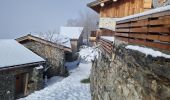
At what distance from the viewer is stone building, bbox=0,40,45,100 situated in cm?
1501

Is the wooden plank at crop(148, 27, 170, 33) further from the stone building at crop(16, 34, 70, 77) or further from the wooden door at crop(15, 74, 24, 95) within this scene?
the stone building at crop(16, 34, 70, 77)

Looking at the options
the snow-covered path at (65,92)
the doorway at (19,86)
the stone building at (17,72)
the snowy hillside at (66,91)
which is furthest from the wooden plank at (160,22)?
the doorway at (19,86)

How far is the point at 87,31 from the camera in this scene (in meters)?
84.0

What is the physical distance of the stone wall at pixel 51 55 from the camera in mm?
23047

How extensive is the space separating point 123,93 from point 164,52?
2.09 metres

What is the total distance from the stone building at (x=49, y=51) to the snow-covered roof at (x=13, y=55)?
2571 mm

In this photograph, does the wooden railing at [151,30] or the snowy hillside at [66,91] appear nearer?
the wooden railing at [151,30]

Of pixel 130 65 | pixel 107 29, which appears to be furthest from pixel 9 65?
pixel 130 65

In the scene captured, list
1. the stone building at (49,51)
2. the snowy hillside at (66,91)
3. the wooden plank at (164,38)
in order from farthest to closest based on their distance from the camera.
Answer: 1. the stone building at (49,51)
2. the snowy hillside at (66,91)
3. the wooden plank at (164,38)

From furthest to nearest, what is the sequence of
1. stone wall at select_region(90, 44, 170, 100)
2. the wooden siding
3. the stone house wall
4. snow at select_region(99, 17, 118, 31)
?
the stone house wall → snow at select_region(99, 17, 118, 31) → the wooden siding → stone wall at select_region(90, 44, 170, 100)

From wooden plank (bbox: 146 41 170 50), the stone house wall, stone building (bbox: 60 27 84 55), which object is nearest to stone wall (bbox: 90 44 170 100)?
wooden plank (bbox: 146 41 170 50)

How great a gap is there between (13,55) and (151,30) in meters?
14.8

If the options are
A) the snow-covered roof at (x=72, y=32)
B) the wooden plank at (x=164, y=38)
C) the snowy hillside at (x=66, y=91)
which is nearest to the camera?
the wooden plank at (x=164, y=38)

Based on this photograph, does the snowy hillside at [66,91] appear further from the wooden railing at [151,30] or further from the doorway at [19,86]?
the wooden railing at [151,30]
